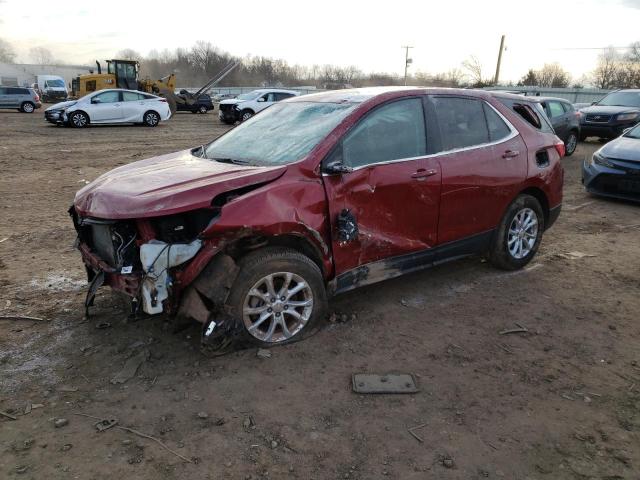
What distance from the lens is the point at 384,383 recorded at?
3.19 meters

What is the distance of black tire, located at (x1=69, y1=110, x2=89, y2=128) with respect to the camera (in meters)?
19.3

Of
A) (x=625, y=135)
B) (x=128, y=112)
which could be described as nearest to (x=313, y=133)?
(x=625, y=135)

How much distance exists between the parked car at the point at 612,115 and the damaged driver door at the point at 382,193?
13.7m

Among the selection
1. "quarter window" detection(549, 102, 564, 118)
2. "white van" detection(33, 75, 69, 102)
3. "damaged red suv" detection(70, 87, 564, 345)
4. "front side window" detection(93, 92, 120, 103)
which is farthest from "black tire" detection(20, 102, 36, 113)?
"damaged red suv" detection(70, 87, 564, 345)

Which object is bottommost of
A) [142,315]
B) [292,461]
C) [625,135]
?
[292,461]

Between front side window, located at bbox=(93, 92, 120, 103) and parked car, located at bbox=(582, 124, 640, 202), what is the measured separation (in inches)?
694

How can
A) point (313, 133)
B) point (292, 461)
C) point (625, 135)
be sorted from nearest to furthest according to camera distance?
point (292, 461) → point (313, 133) → point (625, 135)

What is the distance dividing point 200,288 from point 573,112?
1387 cm

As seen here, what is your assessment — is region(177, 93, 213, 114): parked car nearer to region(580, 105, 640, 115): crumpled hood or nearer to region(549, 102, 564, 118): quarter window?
region(580, 105, 640, 115): crumpled hood

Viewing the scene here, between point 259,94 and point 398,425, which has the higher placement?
point 259,94

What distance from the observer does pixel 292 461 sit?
254cm

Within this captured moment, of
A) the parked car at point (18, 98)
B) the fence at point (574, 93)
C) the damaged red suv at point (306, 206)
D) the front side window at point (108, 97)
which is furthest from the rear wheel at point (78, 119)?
the fence at point (574, 93)

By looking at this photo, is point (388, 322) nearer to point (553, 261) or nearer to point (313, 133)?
point (313, 133)

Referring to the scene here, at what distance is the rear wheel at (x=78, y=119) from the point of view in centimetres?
1938
